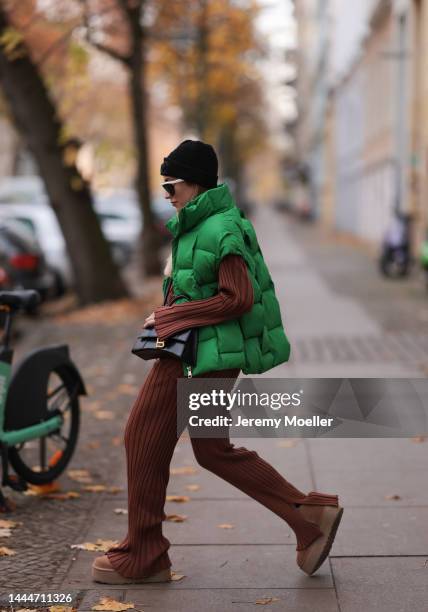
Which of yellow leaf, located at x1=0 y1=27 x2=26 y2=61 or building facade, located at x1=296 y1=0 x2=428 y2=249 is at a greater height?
yellow leaf, located at x1=0 y1=27 x2=26 y2=61

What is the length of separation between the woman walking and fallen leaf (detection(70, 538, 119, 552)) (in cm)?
49

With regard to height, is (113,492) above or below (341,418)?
below

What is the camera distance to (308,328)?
13391 mm

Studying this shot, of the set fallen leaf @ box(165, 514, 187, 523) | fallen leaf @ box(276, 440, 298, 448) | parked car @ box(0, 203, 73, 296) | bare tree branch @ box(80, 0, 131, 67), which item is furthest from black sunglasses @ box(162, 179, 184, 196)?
parked car @ box(0, 203, 73, 296)

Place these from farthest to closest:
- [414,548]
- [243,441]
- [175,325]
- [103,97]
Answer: [103,97]
[243,441]
[414,548]
[175,325]

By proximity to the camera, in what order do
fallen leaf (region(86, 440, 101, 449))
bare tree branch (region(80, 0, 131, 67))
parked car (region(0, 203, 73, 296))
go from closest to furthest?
1. fallen leaf (region(86, 440, 101, 449))
2. bare tree branch (region(80, 0, 131, 67))
3. parked car (region(0, 203, 73, 296))

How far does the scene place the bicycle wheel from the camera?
5.92 meters

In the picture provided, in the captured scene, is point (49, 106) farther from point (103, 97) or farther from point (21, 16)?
point (103, 97)

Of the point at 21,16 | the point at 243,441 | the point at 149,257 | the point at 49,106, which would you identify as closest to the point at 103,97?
the point at 149,257

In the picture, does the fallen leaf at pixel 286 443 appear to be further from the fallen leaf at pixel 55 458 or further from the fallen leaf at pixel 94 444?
the fallen leaf at pixel 55 458

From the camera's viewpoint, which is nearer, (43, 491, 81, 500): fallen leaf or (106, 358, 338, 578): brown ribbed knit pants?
(106, 358, 338, 578): brown ribbed knit pants

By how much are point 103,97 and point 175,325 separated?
4611 cm

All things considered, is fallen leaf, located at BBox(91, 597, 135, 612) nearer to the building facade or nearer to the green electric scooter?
the green electric scooter

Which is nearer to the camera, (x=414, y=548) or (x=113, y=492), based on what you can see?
(x=414, y=548)
